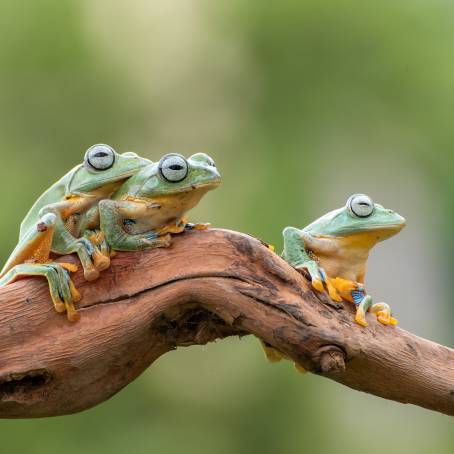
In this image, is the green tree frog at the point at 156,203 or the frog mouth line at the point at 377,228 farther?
the frog mouth line at the point at 377,228

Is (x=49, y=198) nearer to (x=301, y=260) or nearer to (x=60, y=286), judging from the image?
(x=60, y=286)

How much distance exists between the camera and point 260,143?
8.50 metres

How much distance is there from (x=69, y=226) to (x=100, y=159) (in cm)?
26

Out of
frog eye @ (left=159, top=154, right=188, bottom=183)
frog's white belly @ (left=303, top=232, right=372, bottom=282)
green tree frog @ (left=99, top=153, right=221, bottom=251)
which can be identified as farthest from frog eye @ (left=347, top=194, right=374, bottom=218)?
frog eye @ (left=159, top=154, right=188, bottom=183)

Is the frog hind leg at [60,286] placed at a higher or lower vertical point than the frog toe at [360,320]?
lower

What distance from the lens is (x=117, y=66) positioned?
351 inches

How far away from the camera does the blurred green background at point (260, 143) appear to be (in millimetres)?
7660

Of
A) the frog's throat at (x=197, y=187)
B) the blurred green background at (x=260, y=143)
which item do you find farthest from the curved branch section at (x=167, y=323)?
the blurred green background at (x=260, y=143)

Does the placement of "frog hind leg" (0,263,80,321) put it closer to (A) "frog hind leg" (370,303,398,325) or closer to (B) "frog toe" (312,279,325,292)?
(B) "frog toe" (312,279,325,292)

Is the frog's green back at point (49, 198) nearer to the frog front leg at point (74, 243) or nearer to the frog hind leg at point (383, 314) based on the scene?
the frog front leg at point (74, 243)

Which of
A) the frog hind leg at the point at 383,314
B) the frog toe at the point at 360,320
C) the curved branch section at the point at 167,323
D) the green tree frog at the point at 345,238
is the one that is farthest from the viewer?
the green tree frog at the point at 345,238

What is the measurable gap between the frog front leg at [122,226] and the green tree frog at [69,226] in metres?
0.06

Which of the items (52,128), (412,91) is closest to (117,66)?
(52,128)

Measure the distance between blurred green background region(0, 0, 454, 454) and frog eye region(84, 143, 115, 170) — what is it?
419cm
